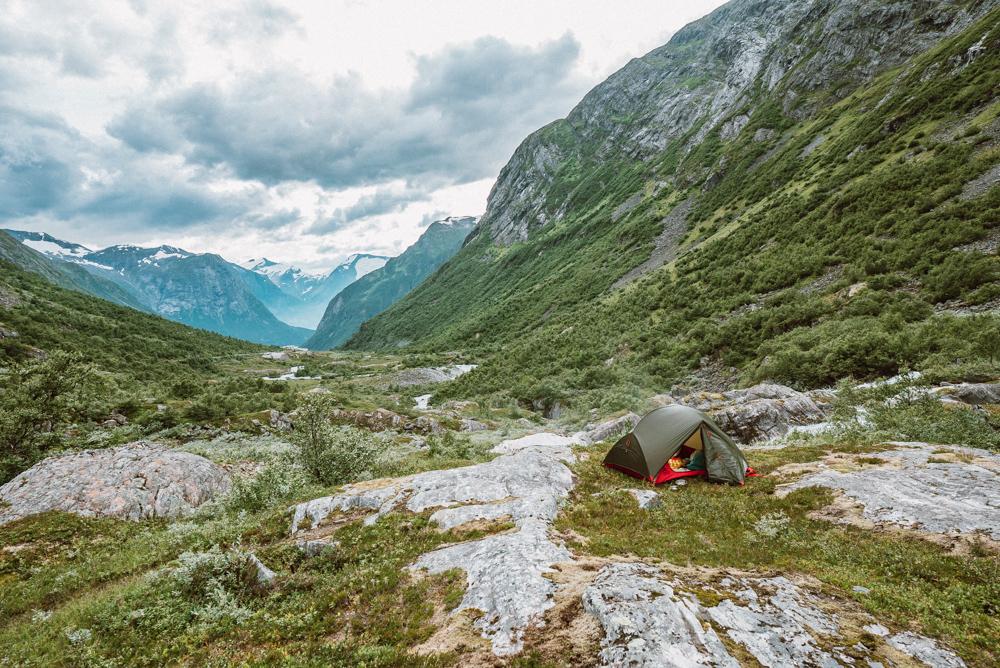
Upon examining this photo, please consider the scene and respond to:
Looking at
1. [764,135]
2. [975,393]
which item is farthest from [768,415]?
[764,135]

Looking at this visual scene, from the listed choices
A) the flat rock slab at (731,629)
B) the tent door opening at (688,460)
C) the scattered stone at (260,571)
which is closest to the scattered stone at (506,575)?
the flat rock slab at (731,629)

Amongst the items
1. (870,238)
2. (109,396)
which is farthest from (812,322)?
(109,396)

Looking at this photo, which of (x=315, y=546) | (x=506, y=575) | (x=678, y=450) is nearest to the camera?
(x=506, y=575)

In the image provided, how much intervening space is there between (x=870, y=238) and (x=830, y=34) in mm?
80243

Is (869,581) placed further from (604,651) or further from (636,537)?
(604,651)

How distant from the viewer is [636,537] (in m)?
10.1

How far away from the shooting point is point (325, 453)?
1628 cm

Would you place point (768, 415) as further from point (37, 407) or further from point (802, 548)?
point (37, 407)

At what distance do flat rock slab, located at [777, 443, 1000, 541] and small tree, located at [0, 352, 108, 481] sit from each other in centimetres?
2722

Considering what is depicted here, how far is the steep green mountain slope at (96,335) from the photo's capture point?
53.2m

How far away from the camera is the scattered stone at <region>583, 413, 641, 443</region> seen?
77.1 feet

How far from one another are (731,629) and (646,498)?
6.59 metres

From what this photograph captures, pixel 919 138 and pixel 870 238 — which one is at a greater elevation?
pixel 919 138

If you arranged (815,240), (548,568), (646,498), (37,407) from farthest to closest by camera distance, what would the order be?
(815,240) → (37,407) → (646,498) → (548,568)
